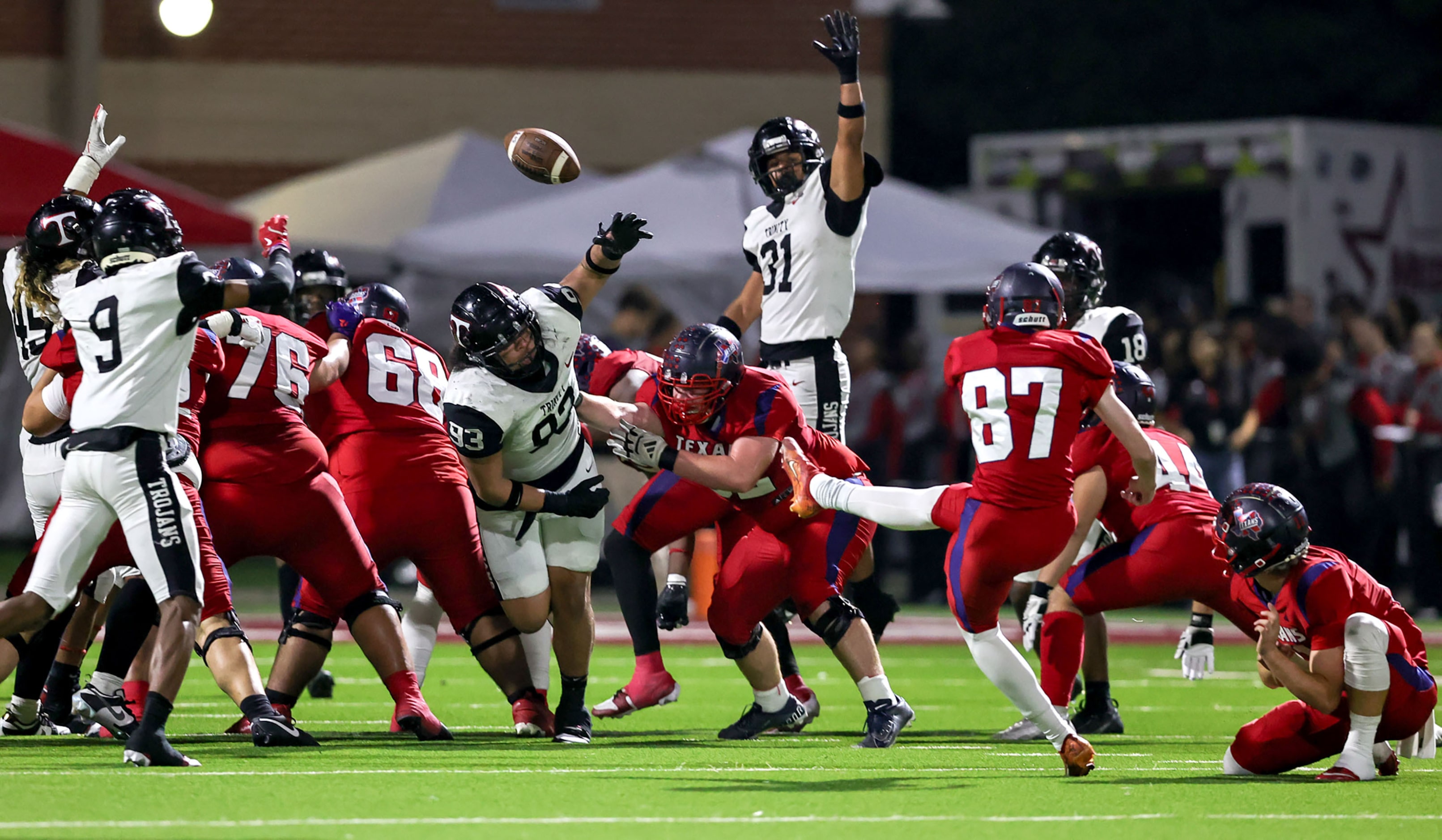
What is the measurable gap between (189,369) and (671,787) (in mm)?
2393

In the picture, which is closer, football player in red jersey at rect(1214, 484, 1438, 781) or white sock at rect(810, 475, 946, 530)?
football player in red jersey at rect(1214, 484, 1438, 781)

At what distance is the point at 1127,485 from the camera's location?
322 inches

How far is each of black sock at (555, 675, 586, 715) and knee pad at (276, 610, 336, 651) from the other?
0.91 metres

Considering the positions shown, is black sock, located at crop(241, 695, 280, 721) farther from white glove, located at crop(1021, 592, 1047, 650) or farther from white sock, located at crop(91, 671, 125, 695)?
white glove, located at crop(1021, 592, 1047, 650)

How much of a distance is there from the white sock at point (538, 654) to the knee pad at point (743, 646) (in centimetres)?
75

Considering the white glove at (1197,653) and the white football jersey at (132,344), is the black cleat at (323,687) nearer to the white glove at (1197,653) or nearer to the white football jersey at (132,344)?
the white football jersey at (132,344)

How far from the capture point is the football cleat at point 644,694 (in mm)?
8094

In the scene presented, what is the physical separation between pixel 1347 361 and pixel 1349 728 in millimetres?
8986

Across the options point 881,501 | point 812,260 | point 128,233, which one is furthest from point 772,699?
point 128,233

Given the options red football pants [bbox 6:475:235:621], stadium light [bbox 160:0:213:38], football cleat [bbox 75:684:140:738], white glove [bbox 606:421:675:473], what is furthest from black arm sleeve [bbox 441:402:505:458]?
stadium light [bbox 160:0:213:38]

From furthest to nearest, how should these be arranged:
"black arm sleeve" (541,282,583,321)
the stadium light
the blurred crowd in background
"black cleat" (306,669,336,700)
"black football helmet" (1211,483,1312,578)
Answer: the stadium light → the blurred crowd in background → "black cleat" (306,669,336,700) → "black arm sleeve" (541,282,583,321) → "black football helmet" (1211,483,1312,578)

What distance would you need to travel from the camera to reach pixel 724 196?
15.9m

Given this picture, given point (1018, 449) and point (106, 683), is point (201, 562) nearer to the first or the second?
point (106, 683)

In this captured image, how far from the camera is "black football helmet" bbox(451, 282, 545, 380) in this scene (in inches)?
290
